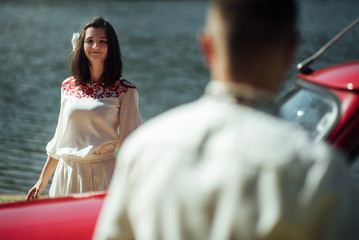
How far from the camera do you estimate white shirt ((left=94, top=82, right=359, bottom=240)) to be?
41.4 inches

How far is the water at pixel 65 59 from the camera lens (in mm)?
8312

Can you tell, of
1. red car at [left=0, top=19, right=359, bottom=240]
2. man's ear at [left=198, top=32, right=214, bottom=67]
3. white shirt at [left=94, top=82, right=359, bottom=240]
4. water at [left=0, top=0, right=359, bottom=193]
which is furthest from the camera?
water at [left=0, top=0, right=359, bottom=193]

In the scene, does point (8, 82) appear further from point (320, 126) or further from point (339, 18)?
point (339, 18)

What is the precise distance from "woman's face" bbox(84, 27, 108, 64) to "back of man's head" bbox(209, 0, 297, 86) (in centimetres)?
227

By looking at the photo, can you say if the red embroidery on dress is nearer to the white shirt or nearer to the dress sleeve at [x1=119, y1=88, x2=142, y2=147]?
the dress sleeve at [x1=119, y1=88, x2=142, y2=147]

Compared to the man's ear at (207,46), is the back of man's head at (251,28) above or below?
above

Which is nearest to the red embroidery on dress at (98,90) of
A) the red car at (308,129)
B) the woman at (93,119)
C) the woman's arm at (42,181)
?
the woman at (93,119)

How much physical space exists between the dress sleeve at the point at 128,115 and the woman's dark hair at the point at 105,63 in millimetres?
148

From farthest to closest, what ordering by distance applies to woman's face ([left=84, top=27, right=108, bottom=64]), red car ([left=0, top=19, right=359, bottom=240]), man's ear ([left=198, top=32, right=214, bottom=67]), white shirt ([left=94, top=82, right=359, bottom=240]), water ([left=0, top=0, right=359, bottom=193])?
water ([left=0, top=0, right=359, bottom=193])
woman's face ([left=84, top=27, right=108, bottom=64])
red car ([left=0, top=19, right=359, bottom=240])
man's ear ([left=198, top=32, right=214, bottom=67])
white shirt ([left=94, top=82, right=359, bottom=240])

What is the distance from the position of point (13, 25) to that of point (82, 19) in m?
3.81

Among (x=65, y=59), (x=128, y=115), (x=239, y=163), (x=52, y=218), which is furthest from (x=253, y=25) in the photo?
(x=65, y=59)

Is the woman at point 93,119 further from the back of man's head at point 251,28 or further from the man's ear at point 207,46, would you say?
the back of man's head at point 251,28

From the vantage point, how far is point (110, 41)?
11.1 feet

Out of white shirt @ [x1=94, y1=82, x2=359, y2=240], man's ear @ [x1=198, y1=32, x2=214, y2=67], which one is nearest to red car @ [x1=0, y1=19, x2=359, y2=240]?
man's ear @ [x1=198, y1=32, x2=214, y2=67]
